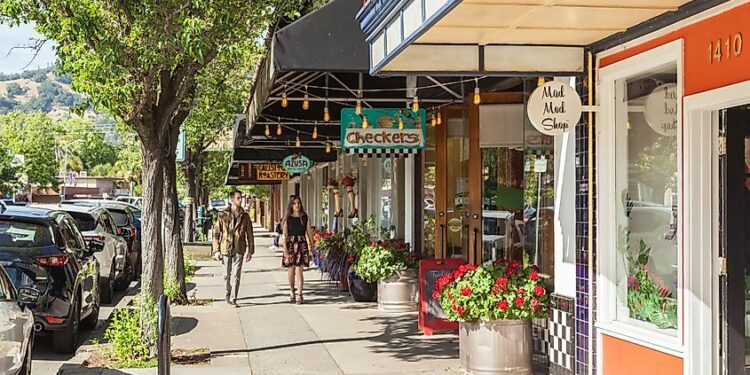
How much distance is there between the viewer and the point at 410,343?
10.6 m

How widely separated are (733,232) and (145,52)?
227 inches

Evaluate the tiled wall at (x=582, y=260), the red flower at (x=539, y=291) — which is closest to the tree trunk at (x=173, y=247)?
the red flower at (x=539, y=291)

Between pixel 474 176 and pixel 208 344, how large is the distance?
3781 mm

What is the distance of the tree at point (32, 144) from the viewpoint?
78.7 metres

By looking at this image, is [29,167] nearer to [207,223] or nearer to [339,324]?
[207,223]

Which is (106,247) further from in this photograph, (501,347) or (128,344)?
(501,347)

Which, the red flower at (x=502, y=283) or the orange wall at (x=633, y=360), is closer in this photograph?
the orange wall at (x=633, y=360)

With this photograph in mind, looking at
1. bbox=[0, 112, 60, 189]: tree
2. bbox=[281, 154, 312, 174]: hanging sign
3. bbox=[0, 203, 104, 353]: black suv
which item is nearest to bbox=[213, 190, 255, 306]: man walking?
bbox=[0, 203, 104, 353]: black suv

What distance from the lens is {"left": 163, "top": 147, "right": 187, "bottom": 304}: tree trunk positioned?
1451 centimetres

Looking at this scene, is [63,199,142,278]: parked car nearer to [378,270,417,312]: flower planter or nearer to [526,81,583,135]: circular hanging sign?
[378,270,417,312]: flower planter

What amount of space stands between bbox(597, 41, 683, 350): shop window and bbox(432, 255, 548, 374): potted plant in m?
1.01

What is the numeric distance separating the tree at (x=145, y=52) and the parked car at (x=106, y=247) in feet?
16.7

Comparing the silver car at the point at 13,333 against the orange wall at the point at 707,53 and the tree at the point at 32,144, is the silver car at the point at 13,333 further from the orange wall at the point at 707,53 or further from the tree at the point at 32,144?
the tree at the point at 32,144

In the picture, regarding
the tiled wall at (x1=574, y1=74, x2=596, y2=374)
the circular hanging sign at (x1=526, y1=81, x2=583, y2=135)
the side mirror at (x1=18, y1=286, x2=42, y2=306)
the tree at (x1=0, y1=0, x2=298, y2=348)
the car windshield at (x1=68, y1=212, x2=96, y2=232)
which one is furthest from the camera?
the car windshield at (x1=68, y1=212, x2=96, y2=232)
